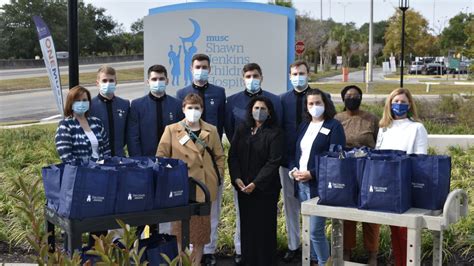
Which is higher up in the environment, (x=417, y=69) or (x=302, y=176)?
(x=417, y=69)

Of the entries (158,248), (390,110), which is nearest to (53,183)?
(158,248)

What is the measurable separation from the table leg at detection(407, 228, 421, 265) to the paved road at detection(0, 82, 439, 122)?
50.3 feet

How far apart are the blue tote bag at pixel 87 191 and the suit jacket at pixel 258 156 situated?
188 cm

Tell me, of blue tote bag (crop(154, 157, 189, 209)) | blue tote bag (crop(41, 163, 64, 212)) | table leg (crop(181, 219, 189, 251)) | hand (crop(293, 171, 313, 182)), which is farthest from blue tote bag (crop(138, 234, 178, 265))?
hand (crop(293, 171, 313, 182))

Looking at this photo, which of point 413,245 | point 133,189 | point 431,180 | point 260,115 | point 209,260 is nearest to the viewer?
point 133,189

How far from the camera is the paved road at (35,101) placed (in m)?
22.8

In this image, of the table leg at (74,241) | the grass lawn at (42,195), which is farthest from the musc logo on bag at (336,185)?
the grass lawn at (42,195)

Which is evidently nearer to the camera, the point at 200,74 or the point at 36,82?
the point at 200,74

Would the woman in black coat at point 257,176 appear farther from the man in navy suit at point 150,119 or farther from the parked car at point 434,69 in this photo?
the parked car at point 434,69

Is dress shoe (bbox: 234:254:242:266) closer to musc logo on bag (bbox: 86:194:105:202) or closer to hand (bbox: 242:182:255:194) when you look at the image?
hand (bbox: 242:182:255:194)

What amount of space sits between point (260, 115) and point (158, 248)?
66.0 inches

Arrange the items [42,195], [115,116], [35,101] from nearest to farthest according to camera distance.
Answer: 1. [115,116]
2. [42,195]
3. [35,101]

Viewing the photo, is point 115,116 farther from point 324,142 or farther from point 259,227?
point 324,142

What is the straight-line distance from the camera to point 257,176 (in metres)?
5.89
